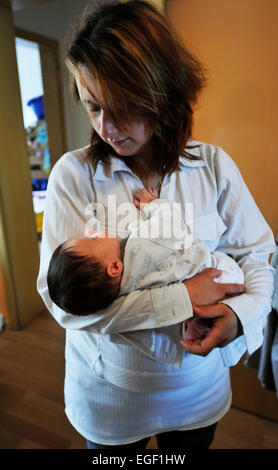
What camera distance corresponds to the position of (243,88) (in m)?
1.10

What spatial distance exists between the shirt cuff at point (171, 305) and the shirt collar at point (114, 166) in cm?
30

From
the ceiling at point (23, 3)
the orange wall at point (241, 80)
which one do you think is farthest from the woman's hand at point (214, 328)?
the ceiling at point (23, 3)

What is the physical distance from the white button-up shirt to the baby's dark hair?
26 mm

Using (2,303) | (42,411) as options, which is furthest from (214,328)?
(2,303)

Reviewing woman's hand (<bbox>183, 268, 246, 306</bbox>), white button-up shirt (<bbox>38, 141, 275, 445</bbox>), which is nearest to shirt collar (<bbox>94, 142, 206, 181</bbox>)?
white button-up shirt (<bbox>38, 141, 275, 445</bbox>)

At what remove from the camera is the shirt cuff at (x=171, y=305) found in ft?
2.01

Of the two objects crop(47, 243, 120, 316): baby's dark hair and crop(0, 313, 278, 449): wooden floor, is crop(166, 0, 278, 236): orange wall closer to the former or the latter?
crop(47, 243, 120, 316): baby's dark hair

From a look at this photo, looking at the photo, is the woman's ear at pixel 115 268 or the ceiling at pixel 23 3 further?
the ceiling at pixel 23 3

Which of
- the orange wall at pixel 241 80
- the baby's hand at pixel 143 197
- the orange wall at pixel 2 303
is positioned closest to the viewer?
the baby's hand at pixel 143 197

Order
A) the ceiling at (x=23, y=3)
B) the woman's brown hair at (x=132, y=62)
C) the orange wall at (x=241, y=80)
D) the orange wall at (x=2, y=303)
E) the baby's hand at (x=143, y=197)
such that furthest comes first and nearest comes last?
the orange wall at (x=2, y=303) < the ceiling at (x=23, y=3) < the orange wall at (x=241, y=80) < the baby's hand at (x=143, y=197) < the woman's brown hair at (x=132, y=62)

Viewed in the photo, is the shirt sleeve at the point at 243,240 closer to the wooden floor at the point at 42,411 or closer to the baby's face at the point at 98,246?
the baby's face at the point at 98,246

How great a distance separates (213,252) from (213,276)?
0.11 m
